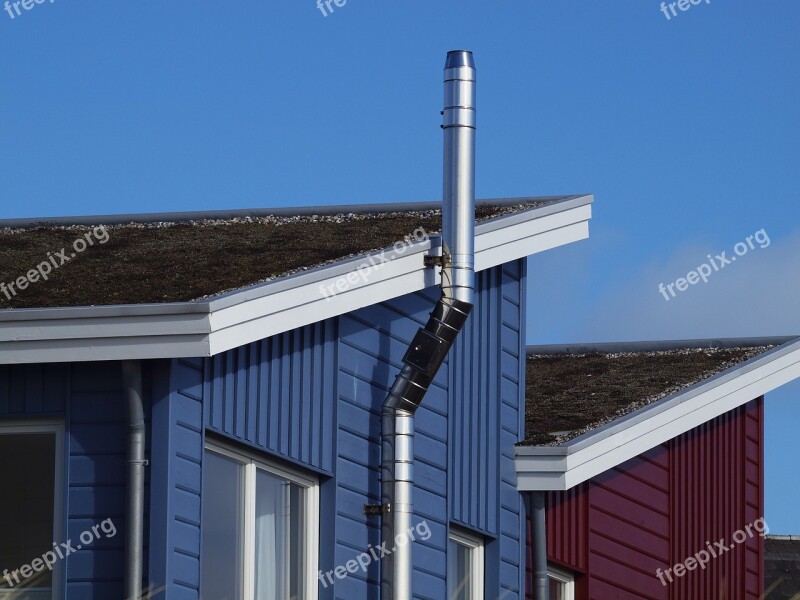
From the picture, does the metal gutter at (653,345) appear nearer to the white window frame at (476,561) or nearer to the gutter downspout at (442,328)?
the white window frame at (476,561)

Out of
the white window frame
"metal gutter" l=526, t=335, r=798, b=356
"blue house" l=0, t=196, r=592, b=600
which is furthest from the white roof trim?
"metal gutter" l=526, t=335, r=798, b=356

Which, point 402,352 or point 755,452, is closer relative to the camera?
point 402,352

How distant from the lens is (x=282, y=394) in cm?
1031

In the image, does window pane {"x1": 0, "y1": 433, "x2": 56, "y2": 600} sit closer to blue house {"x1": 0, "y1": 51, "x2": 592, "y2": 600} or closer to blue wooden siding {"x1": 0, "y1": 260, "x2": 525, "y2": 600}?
blue house {"x1": 0, "y1": 51, "x2": 592, "y2": 600}

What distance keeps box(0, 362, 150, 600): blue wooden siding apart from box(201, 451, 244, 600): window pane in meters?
0.60

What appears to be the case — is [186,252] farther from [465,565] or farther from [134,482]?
[465,565]

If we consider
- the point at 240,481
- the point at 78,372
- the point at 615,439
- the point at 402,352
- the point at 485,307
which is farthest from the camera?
the point at 615,439

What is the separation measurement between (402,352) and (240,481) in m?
1.94

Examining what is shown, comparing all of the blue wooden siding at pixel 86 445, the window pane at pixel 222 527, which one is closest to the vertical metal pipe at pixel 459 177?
the window pane at pixel 222 527

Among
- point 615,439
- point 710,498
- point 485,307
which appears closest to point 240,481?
point 485,307

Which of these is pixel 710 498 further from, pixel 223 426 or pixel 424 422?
pixel 223 426

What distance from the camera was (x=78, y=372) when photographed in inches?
372

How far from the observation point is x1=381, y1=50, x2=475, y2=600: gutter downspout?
428 inches

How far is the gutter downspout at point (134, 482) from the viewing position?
910 cm
